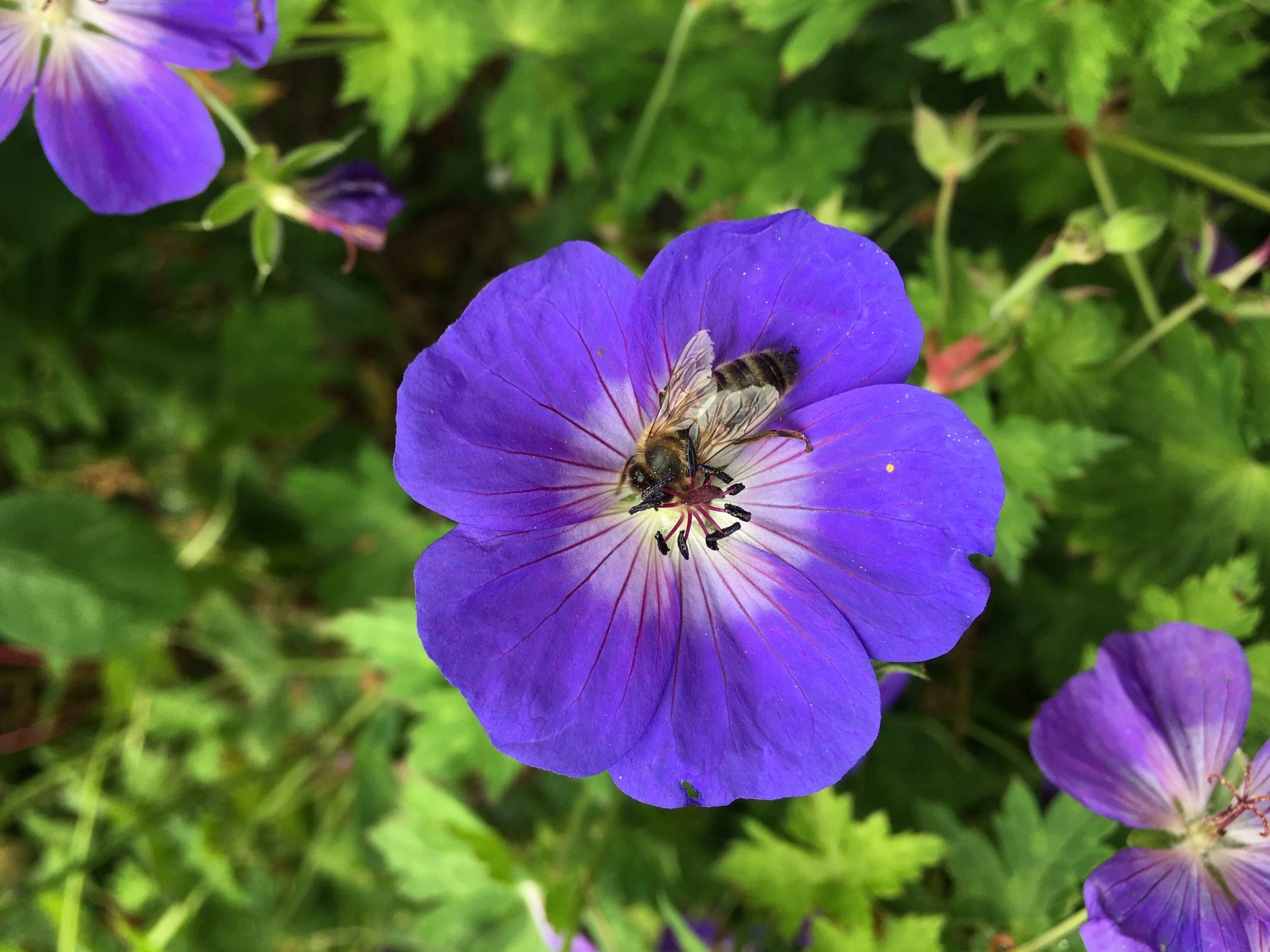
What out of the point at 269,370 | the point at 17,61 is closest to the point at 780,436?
the point at 17,61

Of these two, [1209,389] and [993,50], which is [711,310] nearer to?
[993,50]

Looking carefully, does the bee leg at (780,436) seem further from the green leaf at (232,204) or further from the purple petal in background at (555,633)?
the green leaf at (232,204)

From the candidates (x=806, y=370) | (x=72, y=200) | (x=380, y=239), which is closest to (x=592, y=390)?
(x=806, y=370)

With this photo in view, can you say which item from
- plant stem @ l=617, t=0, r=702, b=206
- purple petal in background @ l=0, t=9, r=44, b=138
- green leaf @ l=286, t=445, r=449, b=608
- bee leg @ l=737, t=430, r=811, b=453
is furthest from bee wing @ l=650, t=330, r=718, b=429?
green leaf @ l=286, t=445, r=449, b=608

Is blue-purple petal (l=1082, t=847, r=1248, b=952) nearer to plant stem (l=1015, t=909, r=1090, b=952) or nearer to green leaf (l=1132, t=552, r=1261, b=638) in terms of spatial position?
plant stem (l=1015, t=909, r=1090, b=952)

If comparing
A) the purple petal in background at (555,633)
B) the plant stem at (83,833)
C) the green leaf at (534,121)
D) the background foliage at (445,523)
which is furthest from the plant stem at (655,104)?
the plant stem at (83,833)

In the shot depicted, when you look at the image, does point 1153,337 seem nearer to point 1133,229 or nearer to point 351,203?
point 1133,229
